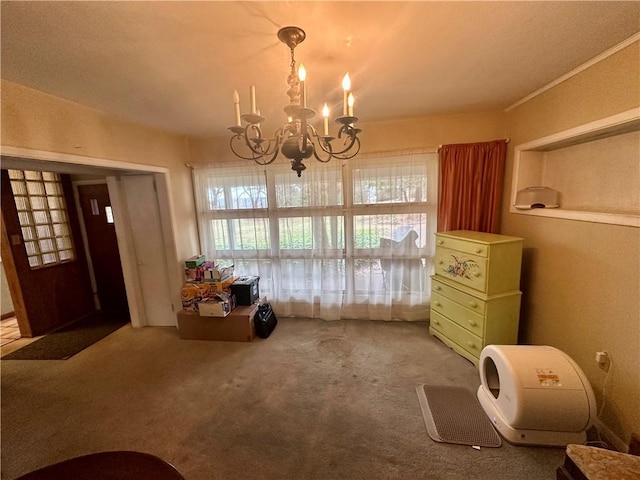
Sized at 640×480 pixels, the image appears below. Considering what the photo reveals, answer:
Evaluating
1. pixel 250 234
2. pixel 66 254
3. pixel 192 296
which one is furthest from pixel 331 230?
pixel 66 254

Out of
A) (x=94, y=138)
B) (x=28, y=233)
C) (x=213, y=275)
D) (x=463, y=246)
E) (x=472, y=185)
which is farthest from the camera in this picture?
(x=28, y=233)

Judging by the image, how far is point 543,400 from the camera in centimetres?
158

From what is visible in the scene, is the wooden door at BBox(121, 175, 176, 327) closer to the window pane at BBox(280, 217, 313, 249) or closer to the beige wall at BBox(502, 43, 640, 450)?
the window pane at BBox(280, 217, 313, 249)

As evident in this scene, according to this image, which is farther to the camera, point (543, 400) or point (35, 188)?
point (35, 188)

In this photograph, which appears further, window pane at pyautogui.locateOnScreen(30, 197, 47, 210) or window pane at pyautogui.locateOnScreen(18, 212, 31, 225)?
window pane at pyautogui.locateOnScreen(30, 197, 47, 210)

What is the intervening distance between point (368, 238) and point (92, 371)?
3232 millimetres

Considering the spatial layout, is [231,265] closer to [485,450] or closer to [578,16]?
[485,450]

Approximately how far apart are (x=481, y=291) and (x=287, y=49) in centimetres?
244

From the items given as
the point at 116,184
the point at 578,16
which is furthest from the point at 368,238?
the point at 116,184

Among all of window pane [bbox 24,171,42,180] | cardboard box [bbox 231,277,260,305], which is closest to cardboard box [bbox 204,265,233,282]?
cardboard box [bbox 231,277,260,305]

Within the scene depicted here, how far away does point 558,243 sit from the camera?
83.1 inches

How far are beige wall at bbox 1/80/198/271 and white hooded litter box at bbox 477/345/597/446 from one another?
11.6 ft

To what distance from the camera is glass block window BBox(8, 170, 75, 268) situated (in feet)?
10.8

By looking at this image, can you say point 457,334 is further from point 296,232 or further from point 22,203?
point 22,203
